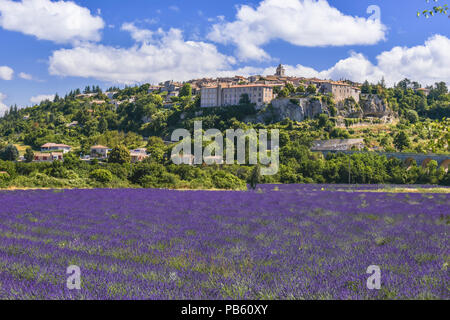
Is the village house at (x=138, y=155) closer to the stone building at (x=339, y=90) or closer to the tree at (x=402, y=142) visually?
the tree at (x=402, y=142)

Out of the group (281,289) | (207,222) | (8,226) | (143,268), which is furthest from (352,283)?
(8,226)

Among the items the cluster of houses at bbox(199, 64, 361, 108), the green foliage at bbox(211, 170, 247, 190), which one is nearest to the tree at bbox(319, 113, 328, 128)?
the cluster of houses at bbox(199, 64, 361, 108)

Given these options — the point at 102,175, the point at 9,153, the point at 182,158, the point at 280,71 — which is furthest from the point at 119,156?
the point at 280,71

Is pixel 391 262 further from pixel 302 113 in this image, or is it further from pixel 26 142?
pixel 26 142

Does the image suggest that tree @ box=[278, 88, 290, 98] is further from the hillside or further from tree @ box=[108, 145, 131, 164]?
tree @ box=[108, 145, 131, 164]

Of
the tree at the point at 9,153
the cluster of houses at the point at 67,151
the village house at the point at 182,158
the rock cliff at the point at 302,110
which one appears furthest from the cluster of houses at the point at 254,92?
the tree at the point at 9,153

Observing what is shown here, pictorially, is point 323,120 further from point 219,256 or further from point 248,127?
point 219,256
